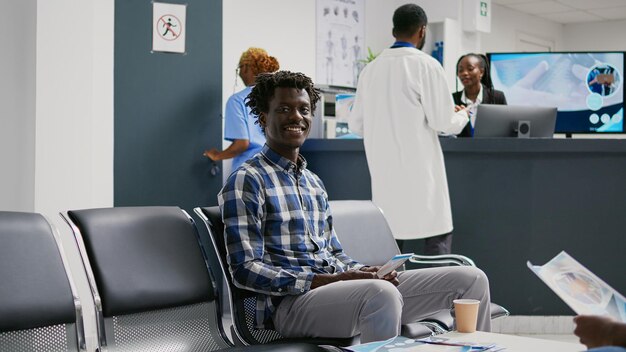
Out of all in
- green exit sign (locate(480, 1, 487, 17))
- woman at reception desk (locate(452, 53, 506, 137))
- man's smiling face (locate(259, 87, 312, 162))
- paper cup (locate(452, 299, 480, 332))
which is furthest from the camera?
green exit sign (locate(480, 1, 487, 17))

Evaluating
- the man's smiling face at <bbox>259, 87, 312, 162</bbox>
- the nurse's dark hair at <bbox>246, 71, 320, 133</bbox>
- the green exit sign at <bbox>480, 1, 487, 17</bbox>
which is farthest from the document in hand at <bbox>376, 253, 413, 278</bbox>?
the green exit sign at <bbox>480, 1, 487, 17</bbox>

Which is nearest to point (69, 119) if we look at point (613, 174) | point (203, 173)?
point (203, 173)

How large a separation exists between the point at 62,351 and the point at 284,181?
817 millimetres

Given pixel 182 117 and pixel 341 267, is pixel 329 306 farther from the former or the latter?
pixel 182 117

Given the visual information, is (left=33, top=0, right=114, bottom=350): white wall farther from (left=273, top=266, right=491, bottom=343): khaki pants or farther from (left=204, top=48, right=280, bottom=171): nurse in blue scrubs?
(left=273, top=266, right=491, bottom=343): khaki pants

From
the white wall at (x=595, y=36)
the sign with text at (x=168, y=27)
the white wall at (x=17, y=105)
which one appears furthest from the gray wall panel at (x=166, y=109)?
the white wall at (x=595, y=36)

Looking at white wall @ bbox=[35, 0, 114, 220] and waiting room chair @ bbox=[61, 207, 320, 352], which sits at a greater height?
white wall @ bbox=[35, 0, 114, 220]

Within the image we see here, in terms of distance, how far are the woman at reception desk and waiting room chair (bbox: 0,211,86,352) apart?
291 centimetres

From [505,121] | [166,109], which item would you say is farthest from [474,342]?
[166,109]

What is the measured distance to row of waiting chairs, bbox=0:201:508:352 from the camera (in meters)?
2.03

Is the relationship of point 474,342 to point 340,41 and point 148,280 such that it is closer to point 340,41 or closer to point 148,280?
point 148,280

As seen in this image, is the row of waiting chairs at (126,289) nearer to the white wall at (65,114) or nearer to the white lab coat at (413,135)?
the white lab coat at (413,135)

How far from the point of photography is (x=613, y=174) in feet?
13.9

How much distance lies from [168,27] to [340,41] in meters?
2.32
